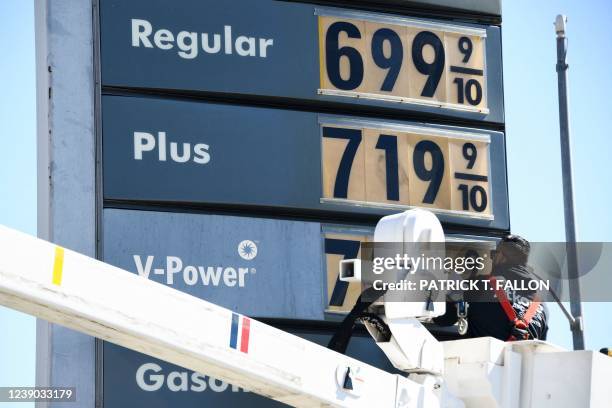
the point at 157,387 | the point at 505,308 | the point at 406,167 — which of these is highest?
the point at 406,167

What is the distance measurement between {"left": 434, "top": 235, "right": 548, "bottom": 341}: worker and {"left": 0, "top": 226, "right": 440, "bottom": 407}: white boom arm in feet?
3.34

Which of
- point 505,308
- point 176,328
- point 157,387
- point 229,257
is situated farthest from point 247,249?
point 176,328

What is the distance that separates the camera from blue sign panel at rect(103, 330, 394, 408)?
6.14 meters

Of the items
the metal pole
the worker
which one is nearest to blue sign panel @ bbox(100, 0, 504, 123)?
the worker

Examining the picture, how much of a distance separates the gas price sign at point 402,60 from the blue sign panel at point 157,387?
5.51 ft

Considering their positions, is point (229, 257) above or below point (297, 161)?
below

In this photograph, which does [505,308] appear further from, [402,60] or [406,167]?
[402,60]

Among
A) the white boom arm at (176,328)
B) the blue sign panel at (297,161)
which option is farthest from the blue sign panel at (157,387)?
the white boom arm at (176,328)

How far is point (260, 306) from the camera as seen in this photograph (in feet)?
21.6

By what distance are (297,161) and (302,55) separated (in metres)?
0.59

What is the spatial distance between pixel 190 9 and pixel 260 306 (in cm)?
155

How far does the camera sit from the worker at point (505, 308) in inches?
258

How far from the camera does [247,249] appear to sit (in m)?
6.61

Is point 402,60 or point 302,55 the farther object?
point 402,60
